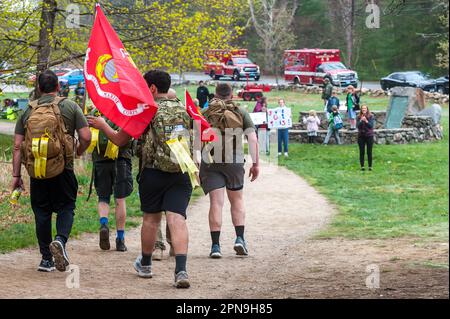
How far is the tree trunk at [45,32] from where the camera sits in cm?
1847

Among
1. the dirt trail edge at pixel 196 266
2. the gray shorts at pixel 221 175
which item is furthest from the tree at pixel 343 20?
the gray shorts at pixel 221 175

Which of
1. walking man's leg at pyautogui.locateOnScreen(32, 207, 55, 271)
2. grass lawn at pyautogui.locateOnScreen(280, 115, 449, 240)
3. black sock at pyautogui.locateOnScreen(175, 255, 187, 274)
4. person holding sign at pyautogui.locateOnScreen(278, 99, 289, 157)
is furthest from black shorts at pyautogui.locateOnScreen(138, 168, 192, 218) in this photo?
person holding sign at pyautogui.locateOnScreen(278, 99, 289, 157)

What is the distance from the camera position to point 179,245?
8.12m

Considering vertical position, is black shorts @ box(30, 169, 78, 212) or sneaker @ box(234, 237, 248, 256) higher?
black shorts @ box(30, 169, 78, 212)

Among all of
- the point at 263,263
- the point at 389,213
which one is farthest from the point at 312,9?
the point at 263,263

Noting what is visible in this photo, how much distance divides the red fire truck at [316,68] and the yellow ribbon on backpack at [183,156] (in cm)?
4140

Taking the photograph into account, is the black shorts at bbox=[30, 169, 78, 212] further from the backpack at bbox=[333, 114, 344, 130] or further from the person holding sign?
the backpack at bbox=[333, 114, 344, 130]

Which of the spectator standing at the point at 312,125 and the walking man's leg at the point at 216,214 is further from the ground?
the walking man's leg at the point at 216,214

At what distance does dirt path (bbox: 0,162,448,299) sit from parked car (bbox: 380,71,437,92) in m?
37.2

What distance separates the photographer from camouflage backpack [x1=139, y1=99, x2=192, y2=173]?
8.07 m

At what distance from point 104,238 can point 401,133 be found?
19626 millimetres

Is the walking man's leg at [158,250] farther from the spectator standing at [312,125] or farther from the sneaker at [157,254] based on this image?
the spectator standing at [312,125]

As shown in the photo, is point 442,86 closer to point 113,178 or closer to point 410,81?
point 410,81
